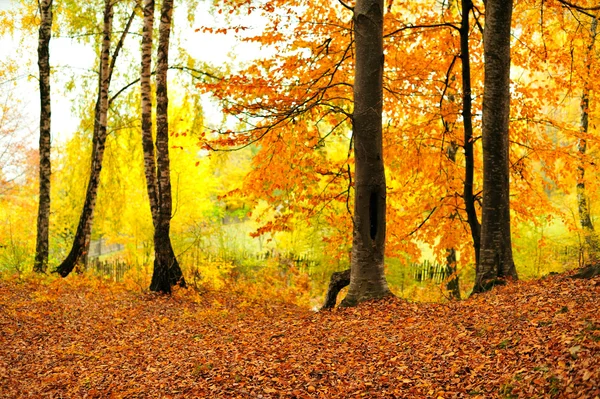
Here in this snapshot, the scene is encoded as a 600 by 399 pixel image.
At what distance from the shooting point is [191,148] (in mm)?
20844

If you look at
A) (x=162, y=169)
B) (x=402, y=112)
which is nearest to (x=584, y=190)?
(x=402, y=112)

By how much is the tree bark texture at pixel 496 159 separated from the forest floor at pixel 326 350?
63 cm

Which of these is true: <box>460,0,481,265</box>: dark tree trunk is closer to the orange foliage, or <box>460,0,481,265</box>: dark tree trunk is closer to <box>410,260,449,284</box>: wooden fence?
the orange foliage

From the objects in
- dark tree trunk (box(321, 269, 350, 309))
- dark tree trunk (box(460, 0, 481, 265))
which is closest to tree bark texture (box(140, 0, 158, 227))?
dark tree trunk (box(321, 269, 350, 309))

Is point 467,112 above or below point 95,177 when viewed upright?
above

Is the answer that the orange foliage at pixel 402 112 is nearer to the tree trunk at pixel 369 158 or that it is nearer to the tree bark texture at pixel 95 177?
the tree trunk at pixel 369 158

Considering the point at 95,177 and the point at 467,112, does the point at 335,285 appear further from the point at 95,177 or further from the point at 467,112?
the point at 95,177

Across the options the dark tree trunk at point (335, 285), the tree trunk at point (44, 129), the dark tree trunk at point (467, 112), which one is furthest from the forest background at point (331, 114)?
the dark tree trunk at point (335, 285)

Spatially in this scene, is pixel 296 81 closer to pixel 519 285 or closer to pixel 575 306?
pixel 519 285

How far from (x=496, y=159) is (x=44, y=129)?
987 cm

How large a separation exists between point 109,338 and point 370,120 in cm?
491

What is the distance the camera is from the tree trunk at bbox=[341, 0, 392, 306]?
7.42 m

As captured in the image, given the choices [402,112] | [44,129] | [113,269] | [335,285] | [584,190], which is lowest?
[113,269]

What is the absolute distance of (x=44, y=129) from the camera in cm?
1203
